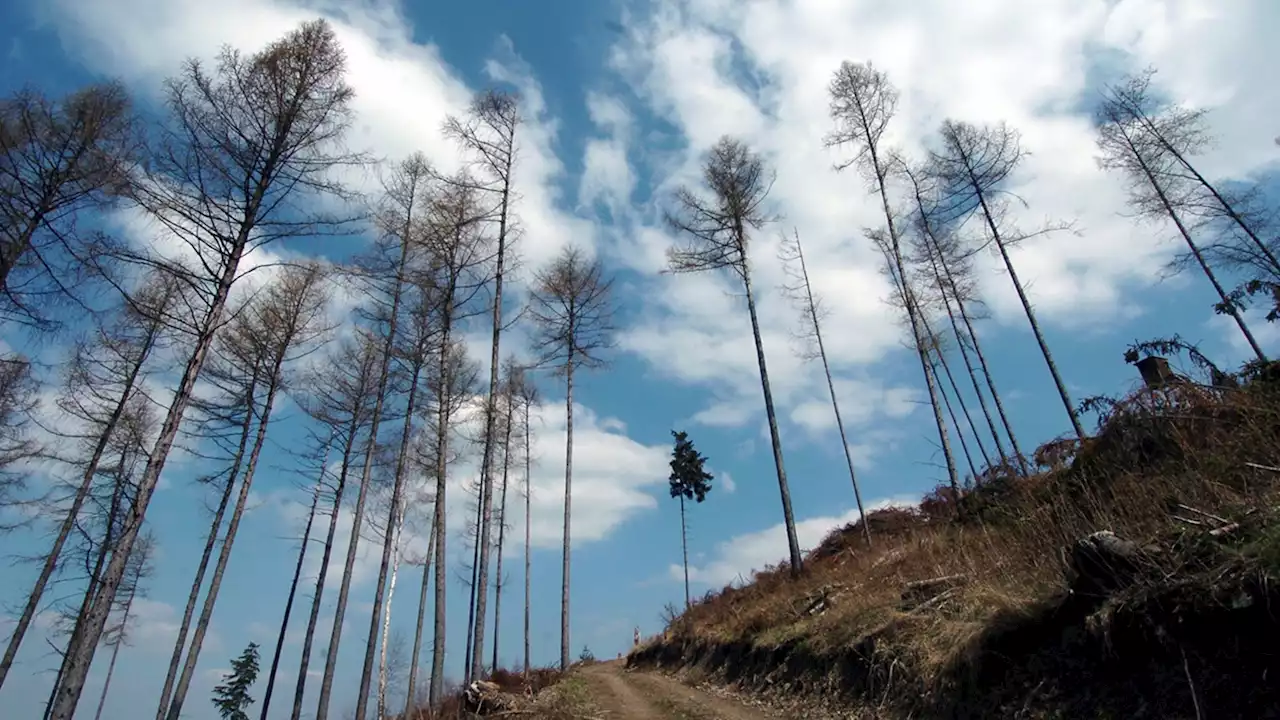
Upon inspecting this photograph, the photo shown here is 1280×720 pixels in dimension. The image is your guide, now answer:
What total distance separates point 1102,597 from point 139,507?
31.7 ft

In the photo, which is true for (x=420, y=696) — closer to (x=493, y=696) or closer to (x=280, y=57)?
(x=493, y=696)

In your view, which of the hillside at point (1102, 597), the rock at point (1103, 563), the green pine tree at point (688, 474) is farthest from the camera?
the green pine tree at point (688, 474)

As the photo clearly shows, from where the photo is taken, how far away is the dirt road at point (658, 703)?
837 cm

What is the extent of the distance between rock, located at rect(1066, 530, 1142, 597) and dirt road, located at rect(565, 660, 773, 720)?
15.8 ft

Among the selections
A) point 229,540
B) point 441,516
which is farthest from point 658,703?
point 229,540

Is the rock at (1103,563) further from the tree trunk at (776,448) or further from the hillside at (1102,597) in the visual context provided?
the tree trunk at (776,448)

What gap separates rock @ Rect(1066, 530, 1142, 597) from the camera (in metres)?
3.88

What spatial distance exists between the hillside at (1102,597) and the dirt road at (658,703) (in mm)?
658

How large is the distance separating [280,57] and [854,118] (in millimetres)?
15486

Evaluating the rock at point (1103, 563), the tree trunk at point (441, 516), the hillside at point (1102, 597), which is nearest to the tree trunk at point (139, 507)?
the tree trunk at point (441, 516)

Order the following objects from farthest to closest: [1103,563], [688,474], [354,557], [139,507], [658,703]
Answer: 1. [688,474]
2. [354,557]
3. [658,703]
4. [139,507]
5. [1103,563]

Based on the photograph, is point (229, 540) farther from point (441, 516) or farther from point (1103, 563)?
point (1103, 563)

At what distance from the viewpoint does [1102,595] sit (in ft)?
13.4

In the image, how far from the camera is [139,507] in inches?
283
